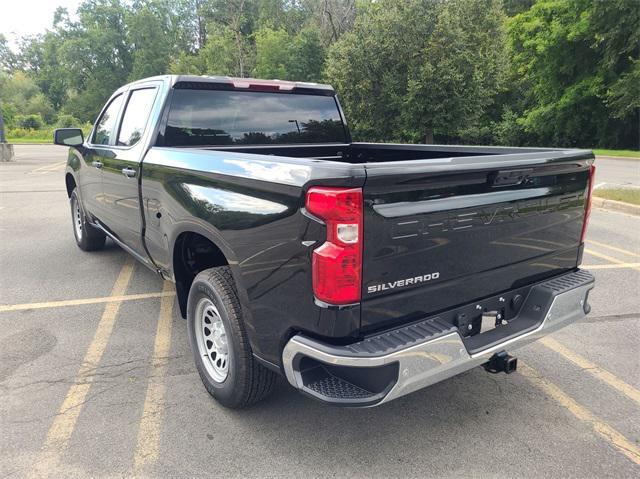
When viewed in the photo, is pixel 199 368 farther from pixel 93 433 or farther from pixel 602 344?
pixel 602 344

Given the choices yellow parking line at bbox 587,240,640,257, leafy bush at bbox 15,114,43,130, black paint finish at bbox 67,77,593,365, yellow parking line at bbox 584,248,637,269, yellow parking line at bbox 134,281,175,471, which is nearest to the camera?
black paint finish at bbox 67,77,593,365

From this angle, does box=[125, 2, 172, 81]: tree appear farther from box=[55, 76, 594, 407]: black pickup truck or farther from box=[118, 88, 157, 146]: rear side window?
box=[55, 76, 594, 407]: black pickup truck

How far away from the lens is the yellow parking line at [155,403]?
260 cm

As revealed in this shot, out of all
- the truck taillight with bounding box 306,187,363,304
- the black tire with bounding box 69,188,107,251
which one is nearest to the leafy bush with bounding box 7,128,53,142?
the black tire with bounding box 69,188,107,251

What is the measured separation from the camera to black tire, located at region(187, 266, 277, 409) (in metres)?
2.68

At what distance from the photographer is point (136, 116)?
14.0 feet

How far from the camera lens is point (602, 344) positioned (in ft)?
12.6

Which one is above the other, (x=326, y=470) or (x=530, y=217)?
(x=530, y=217)

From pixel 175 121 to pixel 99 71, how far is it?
76930 millimetres

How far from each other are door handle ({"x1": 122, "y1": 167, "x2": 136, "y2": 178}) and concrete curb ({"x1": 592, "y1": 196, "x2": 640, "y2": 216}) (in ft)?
30.0

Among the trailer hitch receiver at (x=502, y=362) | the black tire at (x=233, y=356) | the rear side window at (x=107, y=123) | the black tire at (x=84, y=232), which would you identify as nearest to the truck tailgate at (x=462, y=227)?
the trailer hitch receiver at (x=502, y=362)

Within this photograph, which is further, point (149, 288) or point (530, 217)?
point (149, 288)

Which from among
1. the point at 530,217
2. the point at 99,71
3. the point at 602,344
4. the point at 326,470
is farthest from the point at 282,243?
the point at 99,71

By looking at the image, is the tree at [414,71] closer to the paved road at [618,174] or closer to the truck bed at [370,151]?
the paved road at [618,174]
